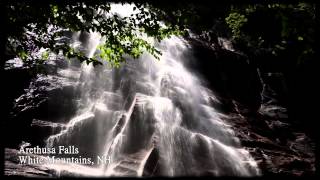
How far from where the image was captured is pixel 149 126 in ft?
40.2

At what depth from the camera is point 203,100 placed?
1612cm

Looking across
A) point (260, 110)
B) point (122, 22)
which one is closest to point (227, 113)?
point (260, 110)

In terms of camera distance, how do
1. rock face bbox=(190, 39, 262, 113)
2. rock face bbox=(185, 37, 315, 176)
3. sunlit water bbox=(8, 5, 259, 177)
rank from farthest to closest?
rock face bbox=(190, 39, 262, 113) → rock face bbox=(185, 37, 315, 176) → sunlit water bbox=(8, 5, 259, 177)

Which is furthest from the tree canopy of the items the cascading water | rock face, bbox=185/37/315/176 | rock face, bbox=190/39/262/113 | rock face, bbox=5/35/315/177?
rock face, bbox=190/39/262/113

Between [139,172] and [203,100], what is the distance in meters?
7.03

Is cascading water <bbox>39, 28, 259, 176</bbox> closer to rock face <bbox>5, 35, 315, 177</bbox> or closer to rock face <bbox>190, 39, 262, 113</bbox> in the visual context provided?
rock face <bbox>5, 35, 315, 177</bbox>

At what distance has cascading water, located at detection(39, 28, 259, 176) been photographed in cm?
1101

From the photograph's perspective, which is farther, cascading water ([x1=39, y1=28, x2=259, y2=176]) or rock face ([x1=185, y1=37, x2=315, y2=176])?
rock face ([x1=185, y1=37, x2=315, y2=176])

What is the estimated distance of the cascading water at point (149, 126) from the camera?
433 inches

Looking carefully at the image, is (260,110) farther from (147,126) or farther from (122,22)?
(122,22)

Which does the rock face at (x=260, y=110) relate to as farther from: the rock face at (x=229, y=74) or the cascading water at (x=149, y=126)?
the cascading water at (x=149, y=126)

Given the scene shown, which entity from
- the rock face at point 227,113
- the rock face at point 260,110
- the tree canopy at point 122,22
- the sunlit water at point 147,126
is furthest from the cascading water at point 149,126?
the tree canopy at point 122,22

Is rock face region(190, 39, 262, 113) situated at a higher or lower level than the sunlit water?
higher

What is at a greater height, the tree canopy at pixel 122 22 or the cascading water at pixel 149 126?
the tree canopy at pixel 122 22
